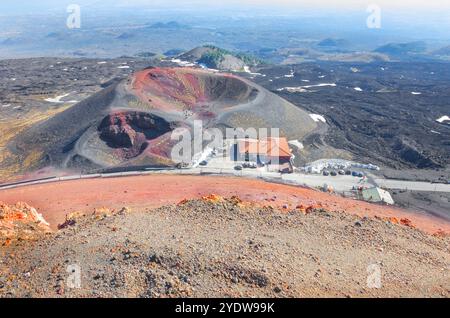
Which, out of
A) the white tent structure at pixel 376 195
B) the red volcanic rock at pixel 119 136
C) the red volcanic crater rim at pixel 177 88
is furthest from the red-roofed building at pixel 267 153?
the red volcanic rock at pixel 119 136

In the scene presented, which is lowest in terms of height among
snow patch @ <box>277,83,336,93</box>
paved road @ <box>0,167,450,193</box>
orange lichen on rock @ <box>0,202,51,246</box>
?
paved road @ <box>0,167,450,193</box>

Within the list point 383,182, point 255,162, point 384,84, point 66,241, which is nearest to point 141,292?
point 66,241

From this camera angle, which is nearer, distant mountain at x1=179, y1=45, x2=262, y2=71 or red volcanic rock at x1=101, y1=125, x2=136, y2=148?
red volcanic rock at x1=101, y1=125, x2=136, y2=148

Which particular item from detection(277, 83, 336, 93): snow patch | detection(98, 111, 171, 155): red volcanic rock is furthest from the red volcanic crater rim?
detection(277, 83, 336, 93): snow patch

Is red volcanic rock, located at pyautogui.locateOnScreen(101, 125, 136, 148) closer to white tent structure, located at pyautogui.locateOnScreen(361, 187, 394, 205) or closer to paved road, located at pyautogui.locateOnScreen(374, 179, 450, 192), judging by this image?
white tent structure, located at pyautogui.locateOnScreen(361, 187, 394, 205)

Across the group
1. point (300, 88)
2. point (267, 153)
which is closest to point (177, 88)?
point (267, 153)

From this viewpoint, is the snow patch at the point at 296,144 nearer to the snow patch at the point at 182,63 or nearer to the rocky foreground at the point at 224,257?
the rocky foreground at the point at 224,257

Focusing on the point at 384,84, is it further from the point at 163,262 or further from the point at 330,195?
the point at 163,262

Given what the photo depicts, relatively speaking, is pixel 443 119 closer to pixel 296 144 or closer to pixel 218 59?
pixel 296 144
